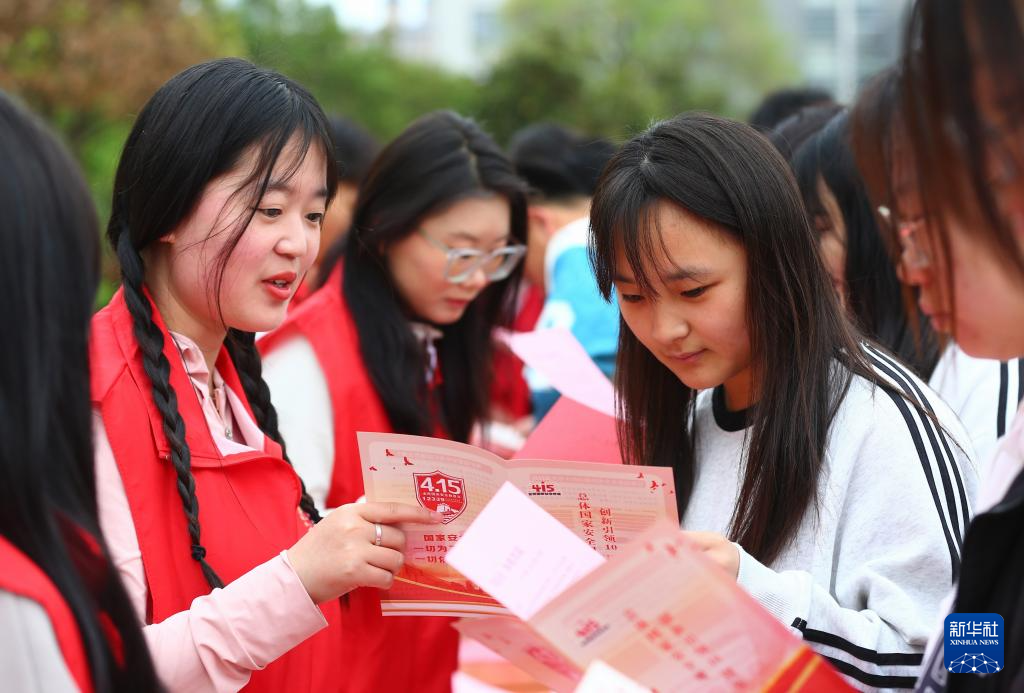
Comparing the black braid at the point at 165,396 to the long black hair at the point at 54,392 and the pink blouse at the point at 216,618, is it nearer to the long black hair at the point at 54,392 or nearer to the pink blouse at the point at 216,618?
the pink blouse at the point at 216,618

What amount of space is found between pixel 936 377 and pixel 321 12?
25.8m

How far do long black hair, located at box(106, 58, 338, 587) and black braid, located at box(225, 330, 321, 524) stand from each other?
270mm

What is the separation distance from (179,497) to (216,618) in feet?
0.70

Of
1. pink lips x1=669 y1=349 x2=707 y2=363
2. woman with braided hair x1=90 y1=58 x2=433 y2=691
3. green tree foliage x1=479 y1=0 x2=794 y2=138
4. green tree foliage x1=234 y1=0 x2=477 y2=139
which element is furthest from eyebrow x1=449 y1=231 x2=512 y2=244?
green tree foliage x1=234 y1=0 x2=477 y2=139

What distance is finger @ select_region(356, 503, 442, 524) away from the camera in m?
1.67

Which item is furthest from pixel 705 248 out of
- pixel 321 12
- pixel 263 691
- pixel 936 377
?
pixel 321 12

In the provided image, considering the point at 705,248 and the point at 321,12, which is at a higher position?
the point at 321,12

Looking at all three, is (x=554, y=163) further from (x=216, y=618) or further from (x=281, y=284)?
(x=216, y=618)

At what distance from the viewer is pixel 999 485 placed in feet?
4.27

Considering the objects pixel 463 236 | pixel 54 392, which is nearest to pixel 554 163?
pixel 463 236

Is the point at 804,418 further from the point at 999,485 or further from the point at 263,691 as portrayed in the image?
the point at 263,691

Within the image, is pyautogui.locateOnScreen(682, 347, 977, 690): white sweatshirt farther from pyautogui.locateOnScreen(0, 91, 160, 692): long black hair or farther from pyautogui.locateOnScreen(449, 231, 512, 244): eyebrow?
pyautogui.locateOnScreen(449, 231, 512, 244): eyebrow

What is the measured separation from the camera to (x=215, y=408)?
1.88 metres

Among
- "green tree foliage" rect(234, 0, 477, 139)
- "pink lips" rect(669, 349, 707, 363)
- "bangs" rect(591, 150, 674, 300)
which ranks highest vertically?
"green tree foliage" rect(234, 0, 477, 139)
